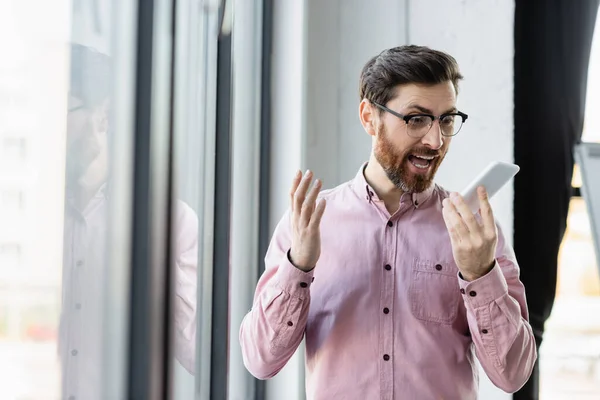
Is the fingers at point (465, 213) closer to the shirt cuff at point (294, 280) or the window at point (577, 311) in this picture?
the shirt cuff at point (294, 280)

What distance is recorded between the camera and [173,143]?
1.19 metres

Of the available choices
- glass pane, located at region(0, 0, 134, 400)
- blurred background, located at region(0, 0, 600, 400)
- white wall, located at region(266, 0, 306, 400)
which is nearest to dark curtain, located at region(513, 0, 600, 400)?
blurred background, located at region(0, 0, 600, 400)

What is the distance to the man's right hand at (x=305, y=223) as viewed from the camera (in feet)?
3.57

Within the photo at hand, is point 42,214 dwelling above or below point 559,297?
above

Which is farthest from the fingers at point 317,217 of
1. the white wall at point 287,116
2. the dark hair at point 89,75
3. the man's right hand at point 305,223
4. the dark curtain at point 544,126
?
the dark curtain at point 544,126

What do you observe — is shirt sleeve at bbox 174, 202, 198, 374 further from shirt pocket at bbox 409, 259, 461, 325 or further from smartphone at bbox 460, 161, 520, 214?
smartphone at bbox 460, 161, 520, 214

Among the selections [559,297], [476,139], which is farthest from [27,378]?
[559,297]

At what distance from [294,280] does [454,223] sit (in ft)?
0.95

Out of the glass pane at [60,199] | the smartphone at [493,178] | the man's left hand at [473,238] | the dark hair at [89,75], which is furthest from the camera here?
the smartphone at [493,178]

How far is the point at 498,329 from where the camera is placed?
107cm

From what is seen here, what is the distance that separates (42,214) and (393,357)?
64 cm

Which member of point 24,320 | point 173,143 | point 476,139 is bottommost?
point 24,320

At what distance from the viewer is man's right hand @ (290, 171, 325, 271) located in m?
1.09

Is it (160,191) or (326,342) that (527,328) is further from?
(160,191)
